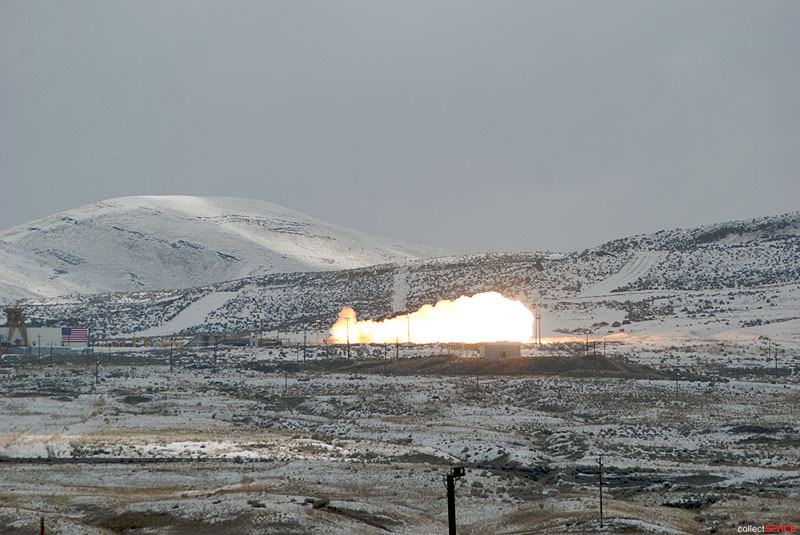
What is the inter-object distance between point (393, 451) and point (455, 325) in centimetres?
8832

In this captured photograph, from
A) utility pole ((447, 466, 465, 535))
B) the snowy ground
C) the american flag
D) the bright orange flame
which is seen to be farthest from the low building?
utility pole ((447, 466, 465, 535))

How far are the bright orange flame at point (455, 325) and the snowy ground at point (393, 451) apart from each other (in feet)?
129

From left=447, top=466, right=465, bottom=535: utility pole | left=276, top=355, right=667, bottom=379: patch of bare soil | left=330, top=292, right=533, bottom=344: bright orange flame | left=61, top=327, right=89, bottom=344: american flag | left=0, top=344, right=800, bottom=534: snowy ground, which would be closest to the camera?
left=447, top=466, right=465, bottom=535: utility pole

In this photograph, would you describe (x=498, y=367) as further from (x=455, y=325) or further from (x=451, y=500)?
(x=451, y=500)

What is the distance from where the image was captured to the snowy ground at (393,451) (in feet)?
133

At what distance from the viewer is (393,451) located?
59.8 meters

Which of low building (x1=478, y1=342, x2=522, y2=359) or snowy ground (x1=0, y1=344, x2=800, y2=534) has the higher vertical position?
low building (x1=478, y1=342, x2=522, y2=359)

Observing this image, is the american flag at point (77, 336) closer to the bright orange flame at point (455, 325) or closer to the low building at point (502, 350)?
the bright orange flame at point (455, 325)

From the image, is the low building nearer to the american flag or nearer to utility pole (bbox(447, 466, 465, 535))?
the american flag

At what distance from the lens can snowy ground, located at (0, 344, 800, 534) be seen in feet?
133

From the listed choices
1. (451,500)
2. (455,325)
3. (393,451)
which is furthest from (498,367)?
(451,500)

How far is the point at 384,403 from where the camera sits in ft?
264

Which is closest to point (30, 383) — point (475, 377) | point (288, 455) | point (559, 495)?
point (475, 377)

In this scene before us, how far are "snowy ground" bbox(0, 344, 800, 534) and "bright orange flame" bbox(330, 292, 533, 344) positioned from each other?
39.2 m
